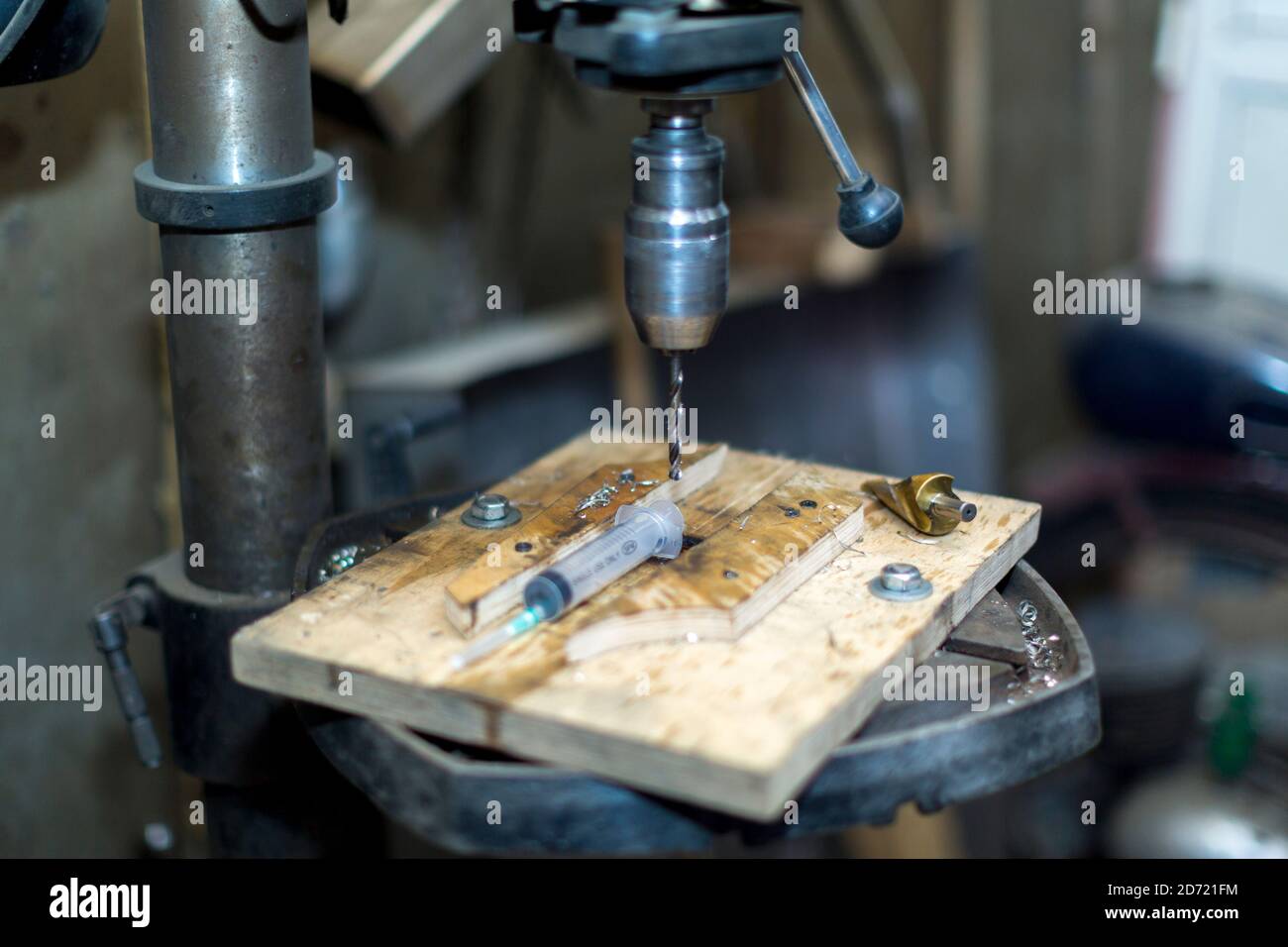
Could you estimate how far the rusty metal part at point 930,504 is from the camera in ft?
3.53

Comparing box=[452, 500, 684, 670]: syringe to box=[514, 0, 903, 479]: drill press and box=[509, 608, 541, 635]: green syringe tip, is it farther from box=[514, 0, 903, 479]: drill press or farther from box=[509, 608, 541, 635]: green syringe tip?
box=[514, 0, 903, 479]: drill press

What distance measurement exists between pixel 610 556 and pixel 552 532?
7 centimetres

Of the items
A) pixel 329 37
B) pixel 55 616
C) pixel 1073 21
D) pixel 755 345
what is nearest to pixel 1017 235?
pixel 1073 21

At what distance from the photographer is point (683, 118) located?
0.94 metres

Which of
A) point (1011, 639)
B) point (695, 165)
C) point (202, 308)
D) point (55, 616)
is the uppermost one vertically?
point (695, 165)

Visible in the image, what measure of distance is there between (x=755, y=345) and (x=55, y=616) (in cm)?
137

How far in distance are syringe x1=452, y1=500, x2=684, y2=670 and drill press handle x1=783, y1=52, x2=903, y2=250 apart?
0.24 meters

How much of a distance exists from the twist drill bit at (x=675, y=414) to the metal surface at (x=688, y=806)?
0.90 feet

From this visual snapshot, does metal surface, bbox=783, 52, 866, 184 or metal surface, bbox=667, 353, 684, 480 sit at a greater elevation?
metal surface, bbox=783, 52, 866, 184

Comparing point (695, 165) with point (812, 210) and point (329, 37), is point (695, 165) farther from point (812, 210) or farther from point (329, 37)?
point (812, 210)

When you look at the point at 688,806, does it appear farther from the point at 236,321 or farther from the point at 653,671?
the point at 236,321

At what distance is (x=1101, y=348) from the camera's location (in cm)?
231

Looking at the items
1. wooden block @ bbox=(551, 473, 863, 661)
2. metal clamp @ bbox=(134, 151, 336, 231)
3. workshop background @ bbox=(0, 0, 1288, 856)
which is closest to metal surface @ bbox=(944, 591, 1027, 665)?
wooden block @ bbox=(551, 473, 863, 661)

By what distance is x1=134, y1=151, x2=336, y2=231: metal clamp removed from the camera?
1.03 m
